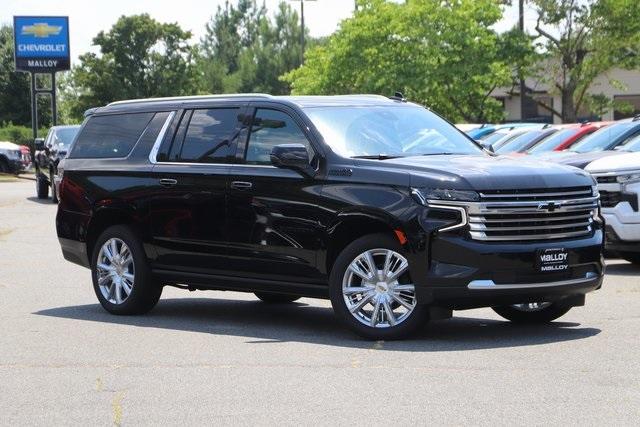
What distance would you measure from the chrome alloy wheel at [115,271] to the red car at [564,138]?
11.1m

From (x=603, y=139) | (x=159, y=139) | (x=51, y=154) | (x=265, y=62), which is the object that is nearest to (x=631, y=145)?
(x=603, y=139)

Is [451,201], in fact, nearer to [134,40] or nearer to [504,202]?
[504,202]

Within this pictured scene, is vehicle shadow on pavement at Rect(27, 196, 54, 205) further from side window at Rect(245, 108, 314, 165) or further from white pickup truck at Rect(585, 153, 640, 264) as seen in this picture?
side window at Rect(245, 108, 314, 165)

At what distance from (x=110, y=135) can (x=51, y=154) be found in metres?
20.4

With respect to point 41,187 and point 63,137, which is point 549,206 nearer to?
point 63,137

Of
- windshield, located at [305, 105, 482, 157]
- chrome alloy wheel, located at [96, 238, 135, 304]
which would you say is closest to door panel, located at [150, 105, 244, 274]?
chrome alloy wheel, located at [96, 238, 135, 304]

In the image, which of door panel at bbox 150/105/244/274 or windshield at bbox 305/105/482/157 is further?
door panel at bbox 150/105/244/274

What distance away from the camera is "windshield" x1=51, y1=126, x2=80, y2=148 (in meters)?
32.6

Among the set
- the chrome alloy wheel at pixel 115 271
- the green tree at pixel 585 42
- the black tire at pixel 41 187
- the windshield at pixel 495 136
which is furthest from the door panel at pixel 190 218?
the green tree at pixel 585 42

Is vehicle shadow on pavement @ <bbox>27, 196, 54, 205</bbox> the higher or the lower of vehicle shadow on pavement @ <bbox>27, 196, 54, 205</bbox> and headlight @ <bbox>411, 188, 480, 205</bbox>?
the lower

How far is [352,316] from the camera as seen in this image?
10188 mm

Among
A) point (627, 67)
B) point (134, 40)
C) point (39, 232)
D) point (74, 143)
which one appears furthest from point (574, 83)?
point (134, 40)

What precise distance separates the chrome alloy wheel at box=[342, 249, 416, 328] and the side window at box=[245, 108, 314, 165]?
3.98ft

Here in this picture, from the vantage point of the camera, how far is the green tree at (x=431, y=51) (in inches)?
2020
